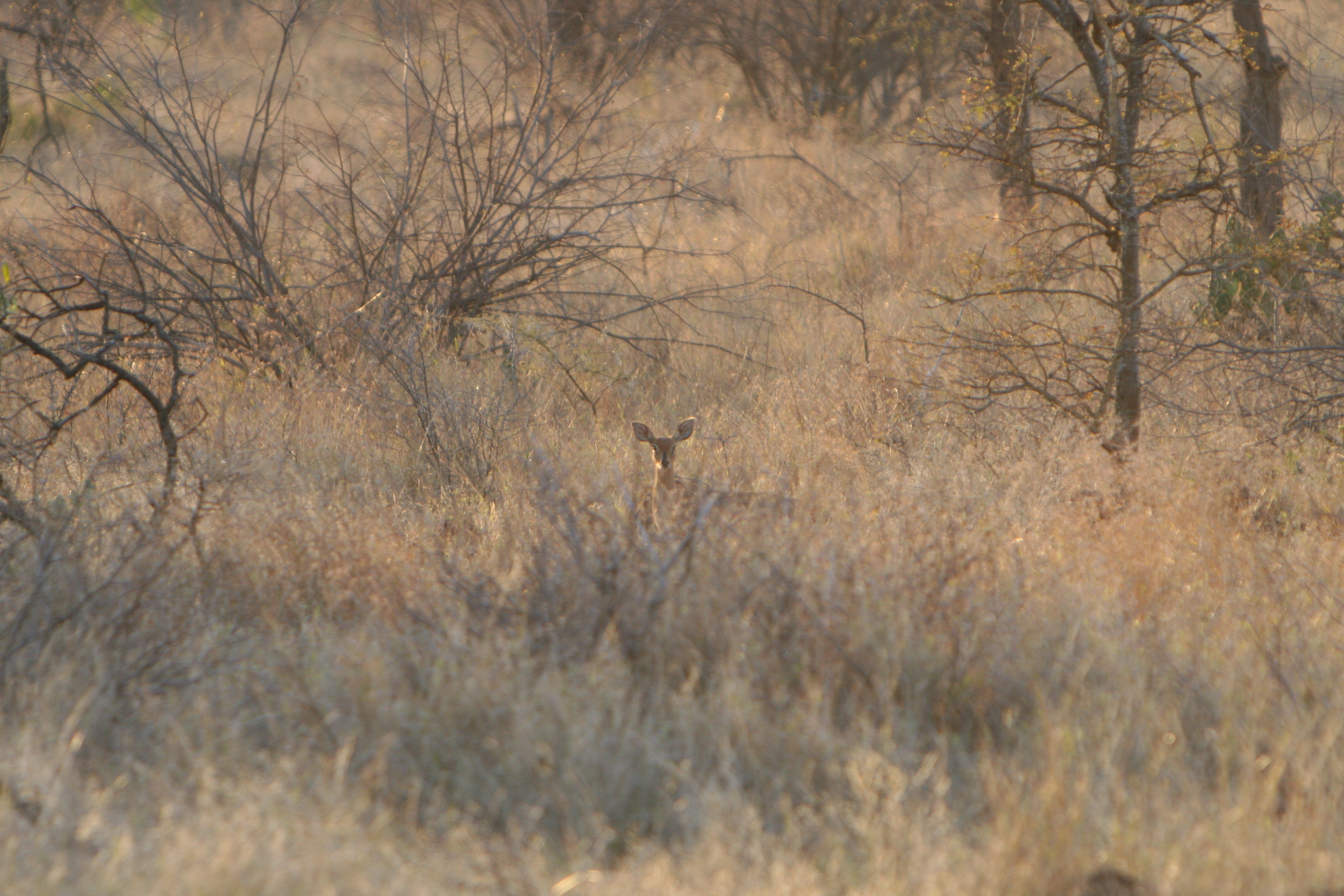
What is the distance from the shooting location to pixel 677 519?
4.68 metres

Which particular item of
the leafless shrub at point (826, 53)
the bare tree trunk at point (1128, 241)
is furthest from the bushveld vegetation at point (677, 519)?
the leafless shrub at point (826, 53)

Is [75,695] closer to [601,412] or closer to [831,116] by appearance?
[601,412]

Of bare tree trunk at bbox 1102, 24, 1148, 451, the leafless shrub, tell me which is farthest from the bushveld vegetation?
the leafless shrub

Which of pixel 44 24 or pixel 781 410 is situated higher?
pixel 44 24

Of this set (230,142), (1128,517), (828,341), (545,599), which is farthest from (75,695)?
(230,142)

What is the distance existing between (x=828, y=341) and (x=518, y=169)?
257 centimetres

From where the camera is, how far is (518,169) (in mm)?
8570

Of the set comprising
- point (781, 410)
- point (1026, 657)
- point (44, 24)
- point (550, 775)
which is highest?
point (44, 24)

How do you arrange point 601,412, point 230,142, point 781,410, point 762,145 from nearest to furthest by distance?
point 781,410, point 601,412, point 762,145, point 230,142

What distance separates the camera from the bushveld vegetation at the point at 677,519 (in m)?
2.84

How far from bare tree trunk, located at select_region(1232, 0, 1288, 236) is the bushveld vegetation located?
0.06 metres

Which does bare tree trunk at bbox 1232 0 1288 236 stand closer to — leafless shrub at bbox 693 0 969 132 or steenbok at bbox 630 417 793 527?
steenbok at bbox 630 417 793 527

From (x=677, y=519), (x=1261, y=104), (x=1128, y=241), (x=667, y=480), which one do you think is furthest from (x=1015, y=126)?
(x=1261, y=104)

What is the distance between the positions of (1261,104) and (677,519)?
5.77 metres
